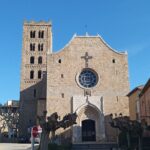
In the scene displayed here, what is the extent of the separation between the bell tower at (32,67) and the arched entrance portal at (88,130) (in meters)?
15.7

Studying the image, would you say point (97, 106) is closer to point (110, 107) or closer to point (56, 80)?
point (110, 107)

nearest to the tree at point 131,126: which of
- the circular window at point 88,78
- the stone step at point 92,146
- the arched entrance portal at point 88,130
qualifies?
the stone step at point 92,146

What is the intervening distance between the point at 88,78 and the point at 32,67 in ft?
70.6

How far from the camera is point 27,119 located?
59.6 m

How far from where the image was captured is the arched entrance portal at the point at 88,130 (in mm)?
42688

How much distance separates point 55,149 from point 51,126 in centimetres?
625

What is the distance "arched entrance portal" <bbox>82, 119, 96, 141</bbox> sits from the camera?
1681 inches

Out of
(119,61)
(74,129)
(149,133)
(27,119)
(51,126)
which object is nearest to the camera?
(51,126)

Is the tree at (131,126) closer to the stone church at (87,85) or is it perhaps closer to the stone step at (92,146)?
the stone step at (92,146)

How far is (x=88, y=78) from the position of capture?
4381cm

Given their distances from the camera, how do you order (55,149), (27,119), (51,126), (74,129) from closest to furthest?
(51,126) → (55,149) → (74,129) → (27,119)

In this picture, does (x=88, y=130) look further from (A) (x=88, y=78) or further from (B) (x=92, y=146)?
(A) (x=88, y=78)

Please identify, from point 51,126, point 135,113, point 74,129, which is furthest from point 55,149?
point 135,113

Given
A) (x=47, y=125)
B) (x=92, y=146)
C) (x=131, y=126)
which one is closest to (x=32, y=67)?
(x=92, y=146)
